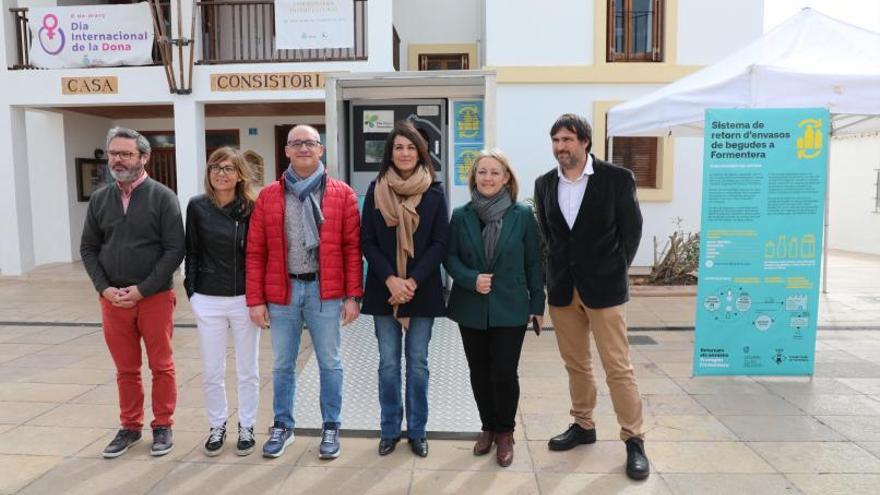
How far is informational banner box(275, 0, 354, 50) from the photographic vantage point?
9.30 meters

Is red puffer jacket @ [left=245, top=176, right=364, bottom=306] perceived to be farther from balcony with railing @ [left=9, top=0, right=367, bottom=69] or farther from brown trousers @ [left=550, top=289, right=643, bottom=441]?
balcony with railing @ [left=9, top=0, right=367, bottom=69]

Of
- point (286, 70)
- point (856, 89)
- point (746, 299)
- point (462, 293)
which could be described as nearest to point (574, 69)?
point (286, 70)

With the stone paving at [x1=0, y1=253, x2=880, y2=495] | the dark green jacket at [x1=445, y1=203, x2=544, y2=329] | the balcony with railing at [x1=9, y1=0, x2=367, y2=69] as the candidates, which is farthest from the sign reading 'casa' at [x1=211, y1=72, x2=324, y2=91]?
the dark green jacket at [x1=445, y1=203, x2=544, y2=329]

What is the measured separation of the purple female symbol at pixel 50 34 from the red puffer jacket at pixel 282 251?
8533 mm

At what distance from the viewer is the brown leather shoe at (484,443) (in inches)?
135

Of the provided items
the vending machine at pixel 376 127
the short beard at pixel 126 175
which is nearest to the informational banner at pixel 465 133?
the vending machine at pixel 376 127

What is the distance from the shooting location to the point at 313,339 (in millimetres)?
3422

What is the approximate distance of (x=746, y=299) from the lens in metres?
4.58

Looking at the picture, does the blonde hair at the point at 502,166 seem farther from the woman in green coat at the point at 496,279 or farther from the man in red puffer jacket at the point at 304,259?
the man in red puffer jacket at the point at 304,259

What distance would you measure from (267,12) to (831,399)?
10587 mm

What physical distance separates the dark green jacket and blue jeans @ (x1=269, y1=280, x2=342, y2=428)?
2.15 ft

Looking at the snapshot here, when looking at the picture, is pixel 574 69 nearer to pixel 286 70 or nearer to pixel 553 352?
pixel 286 70

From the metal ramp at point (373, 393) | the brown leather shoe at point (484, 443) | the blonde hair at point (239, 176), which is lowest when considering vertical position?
the metal ramp at point (373, 393)

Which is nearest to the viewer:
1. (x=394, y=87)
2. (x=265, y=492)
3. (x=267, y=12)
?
(x=265, y=492)
